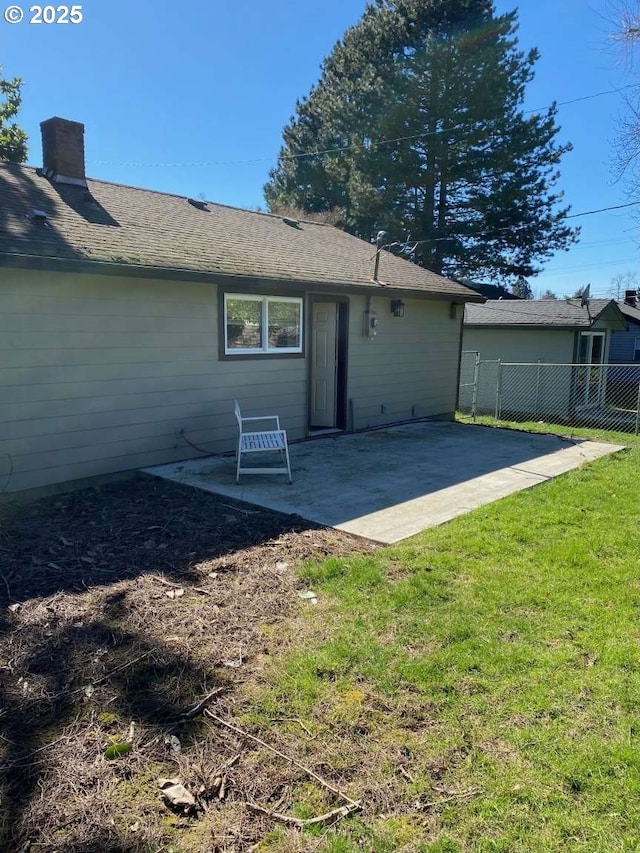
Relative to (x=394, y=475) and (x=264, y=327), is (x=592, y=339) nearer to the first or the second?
(x=264, y=327)

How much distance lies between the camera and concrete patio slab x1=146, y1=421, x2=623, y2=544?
5465 mm

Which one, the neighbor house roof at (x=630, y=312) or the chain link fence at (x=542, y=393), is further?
the neighbor house roof at (x=630, y=312)

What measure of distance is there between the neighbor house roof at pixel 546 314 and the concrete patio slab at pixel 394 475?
7.18 m

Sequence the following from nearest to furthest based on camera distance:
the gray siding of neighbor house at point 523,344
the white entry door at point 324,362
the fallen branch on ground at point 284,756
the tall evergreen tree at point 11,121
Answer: the fallen branch on ground at point 284,756 < the white entry door at point 324,362 < the gray siding of neighbor house at point 523,344 < the tall evergreen tree at point 11,121

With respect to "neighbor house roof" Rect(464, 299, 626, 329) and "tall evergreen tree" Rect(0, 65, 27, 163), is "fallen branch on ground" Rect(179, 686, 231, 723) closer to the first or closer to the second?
"neighbor house roof" Rect(464, 299, 626, 329)

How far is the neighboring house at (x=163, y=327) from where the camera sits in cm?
581

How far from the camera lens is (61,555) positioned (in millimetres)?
4406

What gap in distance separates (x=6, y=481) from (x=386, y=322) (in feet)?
21.4

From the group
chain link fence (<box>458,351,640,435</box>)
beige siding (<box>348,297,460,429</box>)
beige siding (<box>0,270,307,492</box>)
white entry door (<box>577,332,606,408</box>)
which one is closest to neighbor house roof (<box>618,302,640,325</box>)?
white entry door (<box>577,332,606,408</box>)

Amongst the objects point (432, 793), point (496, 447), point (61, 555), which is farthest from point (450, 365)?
point (432, 793)

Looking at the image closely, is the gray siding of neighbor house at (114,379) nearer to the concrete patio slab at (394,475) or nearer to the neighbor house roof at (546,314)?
the concrete patio slab at (394,475)

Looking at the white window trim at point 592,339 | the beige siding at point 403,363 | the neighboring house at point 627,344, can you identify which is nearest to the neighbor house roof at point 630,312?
the neighboring house at point 627,344

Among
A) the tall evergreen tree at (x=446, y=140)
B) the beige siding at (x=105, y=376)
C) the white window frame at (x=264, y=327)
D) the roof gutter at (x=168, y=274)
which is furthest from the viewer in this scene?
the tall evergreen tree at (x=446, y=140)

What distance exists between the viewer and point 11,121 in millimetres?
20094
